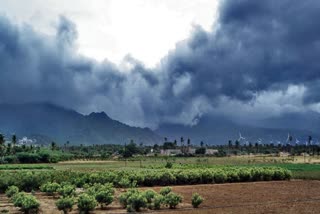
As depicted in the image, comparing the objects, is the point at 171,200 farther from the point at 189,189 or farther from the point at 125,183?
the point at 189,189

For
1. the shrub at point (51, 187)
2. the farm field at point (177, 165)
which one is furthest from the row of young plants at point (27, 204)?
the farm field at point (177, 165)

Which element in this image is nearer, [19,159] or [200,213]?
[200,213]

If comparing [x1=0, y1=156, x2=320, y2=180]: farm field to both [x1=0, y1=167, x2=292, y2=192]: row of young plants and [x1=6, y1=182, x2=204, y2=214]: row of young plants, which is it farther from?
[x1=6, y1=182, x2=204, y2=214]: row of young plants

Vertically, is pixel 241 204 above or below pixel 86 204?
below

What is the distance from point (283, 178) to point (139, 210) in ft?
147

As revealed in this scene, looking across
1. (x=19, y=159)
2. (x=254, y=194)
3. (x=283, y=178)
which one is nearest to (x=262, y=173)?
(x=283, y=178)

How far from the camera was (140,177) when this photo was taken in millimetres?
62438

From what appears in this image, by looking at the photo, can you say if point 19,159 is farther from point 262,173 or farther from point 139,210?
point 139,210

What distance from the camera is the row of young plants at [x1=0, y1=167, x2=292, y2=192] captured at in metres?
51.7

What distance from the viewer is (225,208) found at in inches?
1419

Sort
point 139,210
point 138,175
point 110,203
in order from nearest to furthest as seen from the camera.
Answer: point 139,210 < point 110,203 < point 138,175

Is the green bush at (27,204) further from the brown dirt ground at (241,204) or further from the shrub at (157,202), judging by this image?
the shrub at (157,202)

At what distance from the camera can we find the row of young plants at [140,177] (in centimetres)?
5169

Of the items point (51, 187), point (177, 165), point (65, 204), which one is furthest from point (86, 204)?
point (177, 165)
